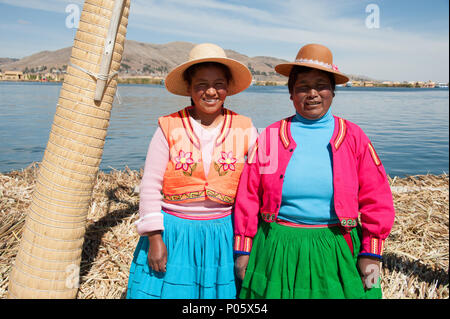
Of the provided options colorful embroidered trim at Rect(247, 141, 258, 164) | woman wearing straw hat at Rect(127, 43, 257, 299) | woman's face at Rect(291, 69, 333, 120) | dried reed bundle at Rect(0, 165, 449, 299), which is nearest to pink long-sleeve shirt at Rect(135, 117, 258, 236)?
woman wearing straw hat at Rect(127, 43, 257, 299)

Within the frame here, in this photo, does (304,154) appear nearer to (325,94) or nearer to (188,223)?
Answer: (325,94)

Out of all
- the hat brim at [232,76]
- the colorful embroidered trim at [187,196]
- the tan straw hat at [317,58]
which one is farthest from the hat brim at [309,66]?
the colorful embroidered trim at [187,196]

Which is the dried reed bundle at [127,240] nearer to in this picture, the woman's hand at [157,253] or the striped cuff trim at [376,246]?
the woman's hand at [157,253]

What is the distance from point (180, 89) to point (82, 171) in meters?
0.88

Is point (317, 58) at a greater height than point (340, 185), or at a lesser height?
greater

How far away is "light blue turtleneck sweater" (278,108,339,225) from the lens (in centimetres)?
202

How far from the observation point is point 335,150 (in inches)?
79.6

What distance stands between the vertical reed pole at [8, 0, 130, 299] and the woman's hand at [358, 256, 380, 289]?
6.15ft

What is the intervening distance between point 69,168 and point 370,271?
200cm

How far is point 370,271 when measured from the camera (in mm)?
1996

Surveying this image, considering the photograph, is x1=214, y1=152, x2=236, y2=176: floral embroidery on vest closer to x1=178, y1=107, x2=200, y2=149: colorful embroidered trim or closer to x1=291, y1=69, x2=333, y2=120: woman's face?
x1=178, y1=107, x2=200, y2=149: colorful embroidered trim

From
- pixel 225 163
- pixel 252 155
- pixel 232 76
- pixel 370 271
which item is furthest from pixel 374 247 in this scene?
pixel 232 76

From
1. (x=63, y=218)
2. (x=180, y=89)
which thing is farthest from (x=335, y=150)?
(x=63, y=218)

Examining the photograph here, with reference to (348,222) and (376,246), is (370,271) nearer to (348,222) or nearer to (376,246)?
(376,246)
